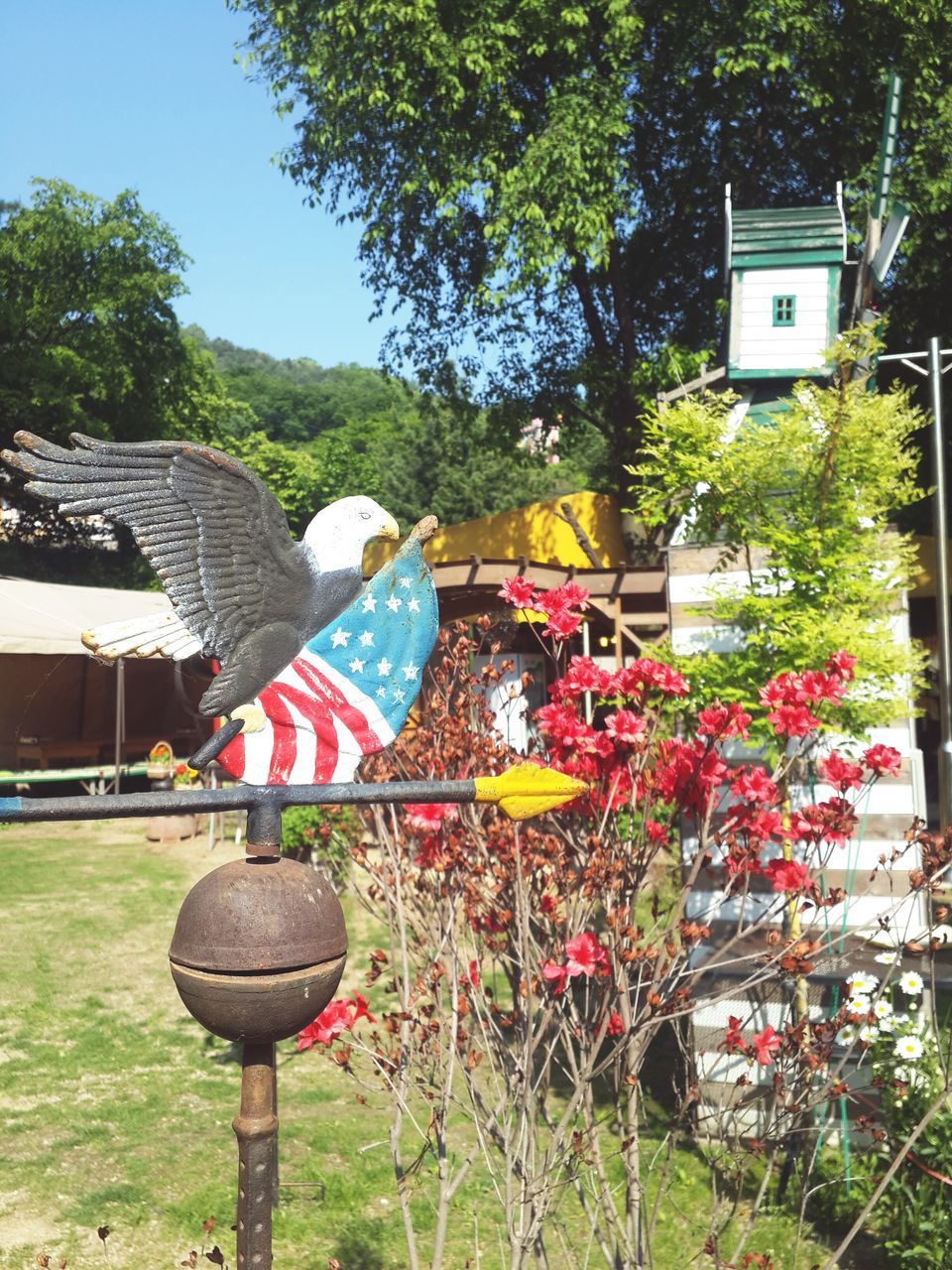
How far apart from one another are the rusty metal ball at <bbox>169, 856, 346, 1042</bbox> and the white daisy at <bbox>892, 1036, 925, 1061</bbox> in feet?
10.3

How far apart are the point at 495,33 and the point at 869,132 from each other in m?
4.97

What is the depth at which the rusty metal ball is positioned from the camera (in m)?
1.75

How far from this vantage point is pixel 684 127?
14328mm

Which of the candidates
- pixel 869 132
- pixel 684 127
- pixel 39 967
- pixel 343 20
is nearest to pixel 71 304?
pixel 343 20

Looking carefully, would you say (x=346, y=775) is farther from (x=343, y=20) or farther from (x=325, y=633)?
(x=343, y=20)

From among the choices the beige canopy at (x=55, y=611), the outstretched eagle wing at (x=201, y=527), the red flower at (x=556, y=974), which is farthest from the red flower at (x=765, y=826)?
the beige canopy at (x=55, y=611)

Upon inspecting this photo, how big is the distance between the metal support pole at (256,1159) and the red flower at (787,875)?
5.23 feet

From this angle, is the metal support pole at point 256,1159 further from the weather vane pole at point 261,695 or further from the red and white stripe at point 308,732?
the red and white stripe at point 308,732

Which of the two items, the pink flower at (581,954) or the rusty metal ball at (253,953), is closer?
the rusty metal ball at (253,953)

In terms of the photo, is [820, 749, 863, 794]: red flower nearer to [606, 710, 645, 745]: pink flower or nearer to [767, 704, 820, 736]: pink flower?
[767, 704, 820, 736]: pink flower

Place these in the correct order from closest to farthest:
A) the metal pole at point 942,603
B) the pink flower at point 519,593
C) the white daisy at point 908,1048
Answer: the pink flower at point 519,593 < the white daisy at point 908,1048 < the metal pole at point 942,603

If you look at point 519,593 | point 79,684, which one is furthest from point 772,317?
point 79,684

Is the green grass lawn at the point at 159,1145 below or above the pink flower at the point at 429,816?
below

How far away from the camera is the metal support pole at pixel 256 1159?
1.84 m
